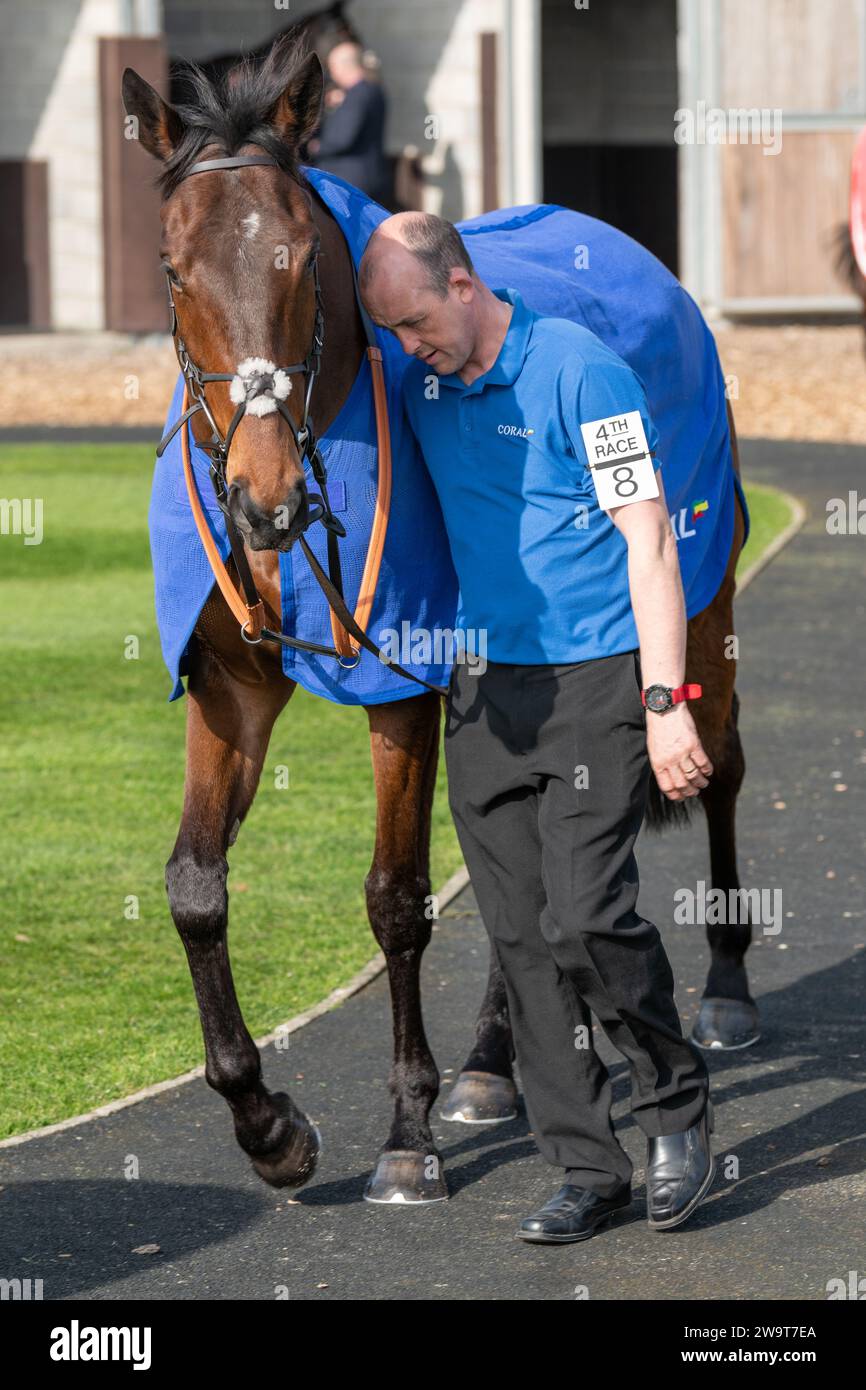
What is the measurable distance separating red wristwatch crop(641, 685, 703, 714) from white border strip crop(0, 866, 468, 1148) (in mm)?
1805

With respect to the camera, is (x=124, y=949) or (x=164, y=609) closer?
(x=164, y=609)

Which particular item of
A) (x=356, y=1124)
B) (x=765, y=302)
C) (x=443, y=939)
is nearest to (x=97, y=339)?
(x=765, y=302)

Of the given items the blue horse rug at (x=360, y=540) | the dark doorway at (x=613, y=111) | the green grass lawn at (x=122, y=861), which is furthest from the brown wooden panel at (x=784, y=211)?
the blue horse rug at (x=360, y=540)

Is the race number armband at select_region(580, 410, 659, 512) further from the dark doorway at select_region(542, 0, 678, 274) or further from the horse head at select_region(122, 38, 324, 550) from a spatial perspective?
the dark doorway at select_region(542, 0, 678, 274)

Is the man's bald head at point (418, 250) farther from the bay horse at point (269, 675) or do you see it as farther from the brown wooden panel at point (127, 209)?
the brown wooden panel at point (127, 209)

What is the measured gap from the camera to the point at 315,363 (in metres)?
3.93

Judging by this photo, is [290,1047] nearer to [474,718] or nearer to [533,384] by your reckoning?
[474,718]

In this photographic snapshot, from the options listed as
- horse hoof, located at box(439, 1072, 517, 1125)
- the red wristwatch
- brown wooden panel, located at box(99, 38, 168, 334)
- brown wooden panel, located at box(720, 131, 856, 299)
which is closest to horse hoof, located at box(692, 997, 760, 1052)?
horse hoof, located at box(439, 1072, 517, 1125)

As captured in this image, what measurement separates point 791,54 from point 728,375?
4814 millimetres

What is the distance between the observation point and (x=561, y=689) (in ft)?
13.6

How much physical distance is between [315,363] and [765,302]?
1923 centimetres

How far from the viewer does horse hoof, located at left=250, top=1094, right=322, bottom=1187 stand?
4.48 metres

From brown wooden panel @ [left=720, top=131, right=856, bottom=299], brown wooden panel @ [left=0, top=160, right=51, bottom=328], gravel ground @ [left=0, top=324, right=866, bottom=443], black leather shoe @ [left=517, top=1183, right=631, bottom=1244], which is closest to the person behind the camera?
black leather shoe @ [left=517, top=1183, right=631, bottom=1244]
